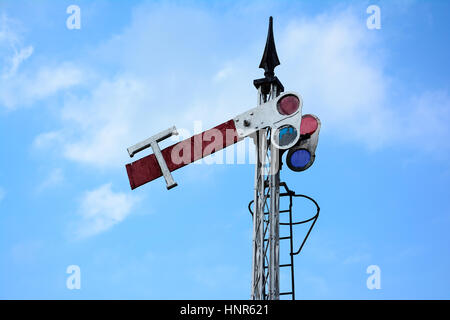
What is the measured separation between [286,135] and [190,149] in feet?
5.08

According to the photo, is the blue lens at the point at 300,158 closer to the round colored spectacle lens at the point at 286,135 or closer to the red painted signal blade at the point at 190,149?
the round colored spectacle lens at the point at 286,135

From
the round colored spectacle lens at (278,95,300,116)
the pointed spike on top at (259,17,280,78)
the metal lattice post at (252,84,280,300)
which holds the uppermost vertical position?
the pointed spike on top at (259,17,280,78)

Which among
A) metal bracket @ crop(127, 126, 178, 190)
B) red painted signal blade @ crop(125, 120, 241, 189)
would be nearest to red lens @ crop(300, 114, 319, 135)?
red painted signal blade @ crop(125, 120, 241, 189)

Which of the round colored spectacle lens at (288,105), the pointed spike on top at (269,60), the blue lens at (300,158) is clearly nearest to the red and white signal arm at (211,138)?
the round colored spectacle lens at (288,105)

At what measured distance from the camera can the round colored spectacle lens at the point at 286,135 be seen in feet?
31.9

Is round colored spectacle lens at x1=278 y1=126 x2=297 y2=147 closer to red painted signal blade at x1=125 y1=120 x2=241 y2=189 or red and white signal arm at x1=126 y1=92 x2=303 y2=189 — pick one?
red and white signal arm at x1=126 y1=92 x2=303 y2=189

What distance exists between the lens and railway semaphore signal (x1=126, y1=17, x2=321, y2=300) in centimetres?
940

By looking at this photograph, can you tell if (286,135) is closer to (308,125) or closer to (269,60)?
(308,125)

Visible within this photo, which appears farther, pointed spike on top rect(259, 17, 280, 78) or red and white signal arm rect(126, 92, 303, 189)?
pointed spike on top rect(259, 17, 280, 78)

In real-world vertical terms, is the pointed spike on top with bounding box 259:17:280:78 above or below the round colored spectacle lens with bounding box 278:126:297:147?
above

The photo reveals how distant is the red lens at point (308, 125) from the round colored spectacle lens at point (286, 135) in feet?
1.18
